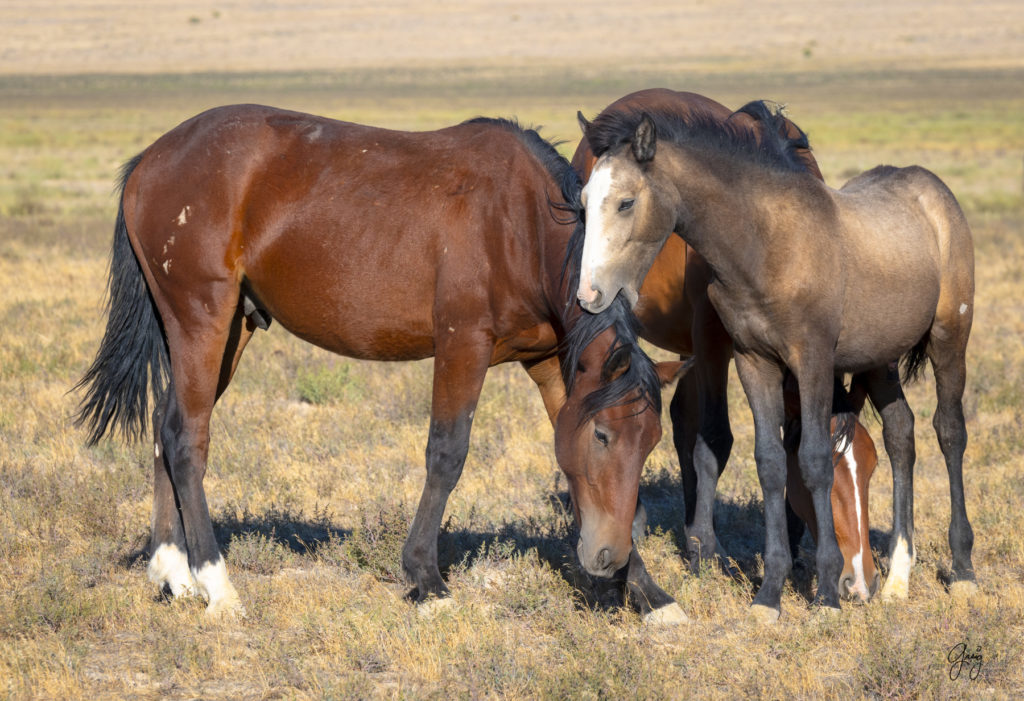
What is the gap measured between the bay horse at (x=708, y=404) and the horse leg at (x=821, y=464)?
354 millimetres

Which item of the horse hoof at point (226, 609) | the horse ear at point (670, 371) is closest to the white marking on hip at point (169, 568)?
the horse hoof at point (226, 609)

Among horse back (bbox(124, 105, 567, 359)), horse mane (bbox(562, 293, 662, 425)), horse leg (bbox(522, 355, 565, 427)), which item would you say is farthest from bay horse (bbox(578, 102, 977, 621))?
horse leg (bbox(522, 355, 565, 427))

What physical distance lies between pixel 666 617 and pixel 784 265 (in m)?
1.65

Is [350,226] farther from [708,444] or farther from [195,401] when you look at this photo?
[708,444]

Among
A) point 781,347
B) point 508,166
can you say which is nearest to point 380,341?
point 508,166

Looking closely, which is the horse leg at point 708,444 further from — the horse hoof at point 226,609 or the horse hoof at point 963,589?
the horse hoof at point 226,609

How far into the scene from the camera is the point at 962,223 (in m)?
5.60

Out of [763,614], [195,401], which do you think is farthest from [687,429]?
[195,401]

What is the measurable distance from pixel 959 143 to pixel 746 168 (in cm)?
3490

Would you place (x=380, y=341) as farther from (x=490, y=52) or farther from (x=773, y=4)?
(x=773, y=4)

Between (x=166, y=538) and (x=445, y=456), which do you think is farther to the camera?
(x=166, y=538)

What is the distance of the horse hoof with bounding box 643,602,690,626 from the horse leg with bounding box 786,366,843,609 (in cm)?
60

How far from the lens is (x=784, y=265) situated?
4.85 meters

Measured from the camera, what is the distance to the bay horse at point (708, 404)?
5414mm
